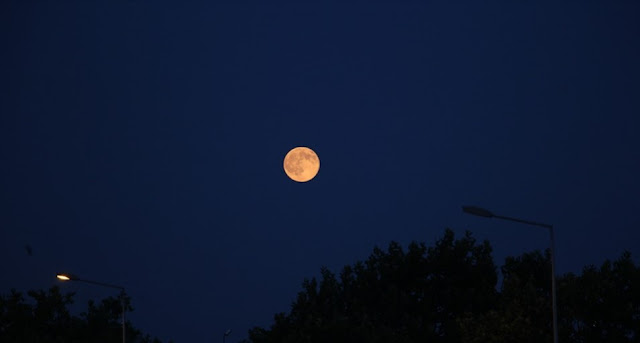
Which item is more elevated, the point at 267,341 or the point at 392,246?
the point at 392,246

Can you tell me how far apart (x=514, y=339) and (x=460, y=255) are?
17.1 metres

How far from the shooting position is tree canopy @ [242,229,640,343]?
38156 mm

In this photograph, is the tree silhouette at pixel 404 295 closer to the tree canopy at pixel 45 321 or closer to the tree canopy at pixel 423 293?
the tree canopy at pixel 423 293

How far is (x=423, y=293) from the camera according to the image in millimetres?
49438

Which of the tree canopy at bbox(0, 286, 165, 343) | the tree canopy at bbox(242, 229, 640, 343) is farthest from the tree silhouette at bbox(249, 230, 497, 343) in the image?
the tree canopy at bbox(0, 286, 165, 343)

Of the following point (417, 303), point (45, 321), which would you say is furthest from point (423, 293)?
point (45, 321)

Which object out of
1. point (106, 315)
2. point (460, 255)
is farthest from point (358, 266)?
point (106, 315)

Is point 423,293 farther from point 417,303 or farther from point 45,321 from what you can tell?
point 45,321

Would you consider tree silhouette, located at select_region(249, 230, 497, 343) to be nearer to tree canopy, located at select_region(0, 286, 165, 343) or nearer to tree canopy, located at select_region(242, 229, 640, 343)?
tree canopy, located at select_region(242, 229, 640, 343)

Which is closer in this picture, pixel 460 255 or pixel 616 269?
pixel 616 269

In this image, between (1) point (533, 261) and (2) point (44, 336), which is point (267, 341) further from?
(1) point (533, 261)

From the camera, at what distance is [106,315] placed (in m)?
59.1

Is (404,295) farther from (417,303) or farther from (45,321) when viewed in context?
(45,321)

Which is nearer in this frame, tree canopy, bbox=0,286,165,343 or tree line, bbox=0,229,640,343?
tree line, bbox=0,229,640,343
